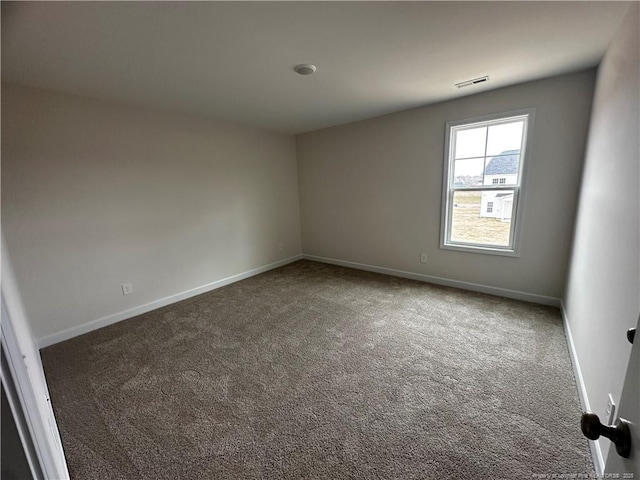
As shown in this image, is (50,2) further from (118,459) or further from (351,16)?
(118,459)

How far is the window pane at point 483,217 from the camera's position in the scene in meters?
3.05

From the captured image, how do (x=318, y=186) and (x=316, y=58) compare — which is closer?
(x=316, y=58)

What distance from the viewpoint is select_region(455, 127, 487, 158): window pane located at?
10.2 ft

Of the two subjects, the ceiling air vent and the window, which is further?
the window

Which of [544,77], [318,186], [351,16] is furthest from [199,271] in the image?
[544,77]

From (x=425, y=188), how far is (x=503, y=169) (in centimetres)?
86

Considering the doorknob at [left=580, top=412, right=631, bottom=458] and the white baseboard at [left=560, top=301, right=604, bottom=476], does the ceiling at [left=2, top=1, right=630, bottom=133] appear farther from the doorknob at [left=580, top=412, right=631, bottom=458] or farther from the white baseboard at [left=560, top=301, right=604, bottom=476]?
the white baseboard at [left=560, top=301, right=604, bottom=476]

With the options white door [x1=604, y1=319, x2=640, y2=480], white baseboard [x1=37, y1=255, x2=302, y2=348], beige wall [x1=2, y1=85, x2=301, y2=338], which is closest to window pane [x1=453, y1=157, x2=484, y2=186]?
beige wall [x1=2, y1=85, x2=301, y2=338]

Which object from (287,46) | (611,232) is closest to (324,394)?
(611,232)

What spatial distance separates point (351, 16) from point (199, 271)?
10.7 ft

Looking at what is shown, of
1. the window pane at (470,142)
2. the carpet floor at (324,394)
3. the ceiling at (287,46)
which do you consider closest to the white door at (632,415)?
the carpet floor at (324,394)

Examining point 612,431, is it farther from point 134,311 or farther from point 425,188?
point 134,311

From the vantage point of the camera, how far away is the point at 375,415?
63.9 inches

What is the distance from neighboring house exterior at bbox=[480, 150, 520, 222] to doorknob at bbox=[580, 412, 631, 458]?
2.92 m
